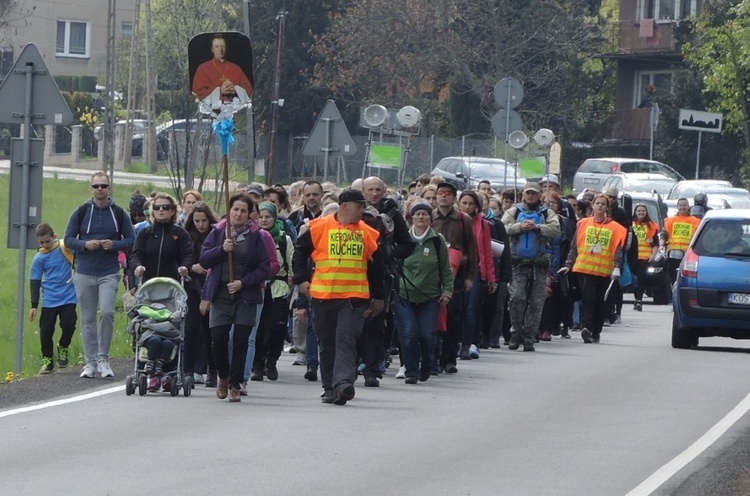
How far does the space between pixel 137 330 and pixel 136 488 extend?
508 cm

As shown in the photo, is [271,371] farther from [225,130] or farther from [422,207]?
[225,130]

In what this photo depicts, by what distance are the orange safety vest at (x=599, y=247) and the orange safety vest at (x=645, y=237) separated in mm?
5688

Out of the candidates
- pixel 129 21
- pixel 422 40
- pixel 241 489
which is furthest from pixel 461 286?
pixel 129 21

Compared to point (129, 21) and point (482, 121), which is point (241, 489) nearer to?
point (482, 121)

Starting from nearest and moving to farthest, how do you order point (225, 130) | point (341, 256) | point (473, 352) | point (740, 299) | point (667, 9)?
point (341, 256) < point (225, 130) < point (473, 352) < point (740, 299) < point (667, 9)

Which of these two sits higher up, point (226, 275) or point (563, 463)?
point (226, 275)

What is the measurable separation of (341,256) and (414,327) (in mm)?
2321

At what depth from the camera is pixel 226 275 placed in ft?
46.3

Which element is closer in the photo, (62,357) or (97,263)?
(97,263)

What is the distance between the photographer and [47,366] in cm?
1689

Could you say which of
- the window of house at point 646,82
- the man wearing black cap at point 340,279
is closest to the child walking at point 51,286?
the man wearing black cap at point 340,279

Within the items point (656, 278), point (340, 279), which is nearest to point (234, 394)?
point (340, 279)

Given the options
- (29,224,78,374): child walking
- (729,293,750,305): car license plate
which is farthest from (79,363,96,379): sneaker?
(729,293,750,305): car license plate

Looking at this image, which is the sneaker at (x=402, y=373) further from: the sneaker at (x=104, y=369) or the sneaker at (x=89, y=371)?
the sneaker at (x=89, y=371)
